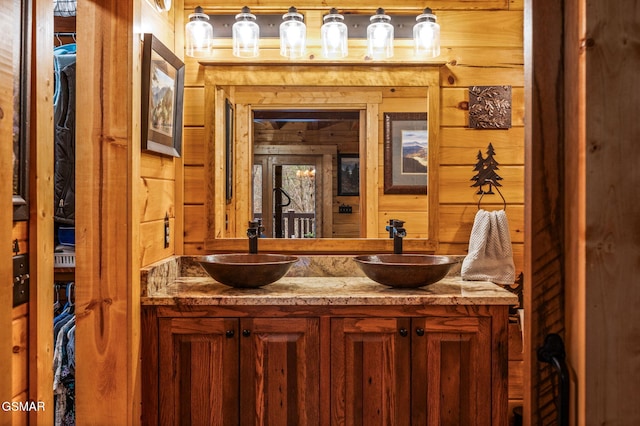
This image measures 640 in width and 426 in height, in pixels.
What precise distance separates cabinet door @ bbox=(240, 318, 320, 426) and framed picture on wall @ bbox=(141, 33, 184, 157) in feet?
2.90

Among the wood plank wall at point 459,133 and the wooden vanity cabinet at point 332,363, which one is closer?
the wooden vanity cabinet at point 332,363

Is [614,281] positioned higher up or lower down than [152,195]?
lower down

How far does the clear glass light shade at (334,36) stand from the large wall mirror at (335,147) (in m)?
0.09

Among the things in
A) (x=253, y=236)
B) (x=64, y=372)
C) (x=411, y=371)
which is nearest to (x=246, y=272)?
(x=253, y=236)

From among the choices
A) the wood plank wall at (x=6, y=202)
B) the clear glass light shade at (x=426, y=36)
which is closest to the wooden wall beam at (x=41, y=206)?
the wood plank wall at (x=6, y=202)

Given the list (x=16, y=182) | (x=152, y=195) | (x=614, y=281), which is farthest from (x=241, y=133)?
(x=614, y=281)

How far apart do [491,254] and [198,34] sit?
1797 millimetres

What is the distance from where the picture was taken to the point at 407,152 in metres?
2.67

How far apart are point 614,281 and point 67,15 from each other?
249 cm

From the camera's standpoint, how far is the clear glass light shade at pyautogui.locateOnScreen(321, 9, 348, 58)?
254cm

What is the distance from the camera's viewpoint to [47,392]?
134 centimetres

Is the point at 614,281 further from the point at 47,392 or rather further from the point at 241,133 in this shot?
the point at 241,133

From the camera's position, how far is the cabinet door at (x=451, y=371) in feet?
6.93

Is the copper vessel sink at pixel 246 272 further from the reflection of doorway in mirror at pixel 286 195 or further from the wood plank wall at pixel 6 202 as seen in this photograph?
the wood plank wall at pixel 6 202
